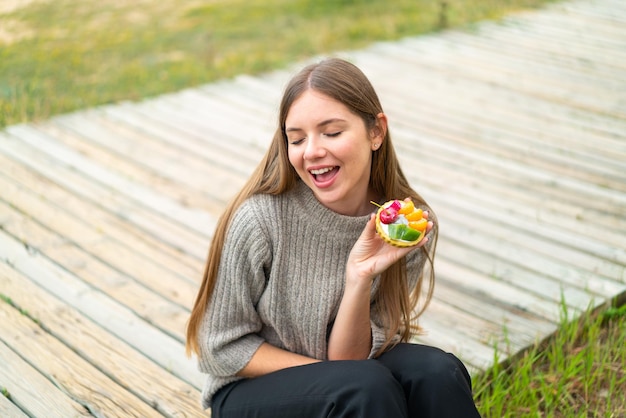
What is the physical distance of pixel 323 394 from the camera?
1.96m

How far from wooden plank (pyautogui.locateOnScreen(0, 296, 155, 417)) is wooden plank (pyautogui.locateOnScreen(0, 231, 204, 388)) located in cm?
20

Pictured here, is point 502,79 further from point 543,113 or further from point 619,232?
point 619,232

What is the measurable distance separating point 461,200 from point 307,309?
2.16 meters

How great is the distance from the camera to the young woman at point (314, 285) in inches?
79.4

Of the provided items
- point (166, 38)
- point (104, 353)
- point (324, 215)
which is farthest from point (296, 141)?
point (166, 38)

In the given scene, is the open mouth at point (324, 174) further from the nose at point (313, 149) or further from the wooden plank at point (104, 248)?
the wooden plank at point (104, 248)

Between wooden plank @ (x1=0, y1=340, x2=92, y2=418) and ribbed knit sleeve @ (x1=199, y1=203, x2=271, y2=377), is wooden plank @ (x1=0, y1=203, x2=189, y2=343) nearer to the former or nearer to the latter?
wooden plank @ (x1=0, y1=340, x2=92, y2=418)

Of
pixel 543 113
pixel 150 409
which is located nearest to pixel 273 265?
pixel 150 409

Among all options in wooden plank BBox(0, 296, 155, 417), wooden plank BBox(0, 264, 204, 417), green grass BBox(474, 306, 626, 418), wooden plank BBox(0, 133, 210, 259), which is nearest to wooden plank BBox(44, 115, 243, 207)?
wooden plank BBox(0, 133, 210, 259)

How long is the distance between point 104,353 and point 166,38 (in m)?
4.94

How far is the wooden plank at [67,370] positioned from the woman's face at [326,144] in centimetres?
101

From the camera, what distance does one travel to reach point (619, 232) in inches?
150

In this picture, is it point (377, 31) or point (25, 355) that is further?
point (377, 31)

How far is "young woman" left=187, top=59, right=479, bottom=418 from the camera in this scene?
2018mm
